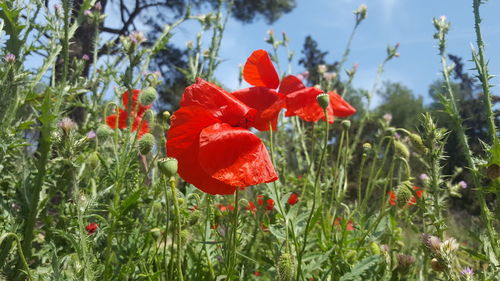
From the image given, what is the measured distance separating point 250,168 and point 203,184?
148 mm

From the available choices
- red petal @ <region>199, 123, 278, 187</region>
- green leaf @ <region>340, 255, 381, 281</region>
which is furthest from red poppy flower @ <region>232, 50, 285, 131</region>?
green leaf @ <region>340, 255, 381, 281</region>

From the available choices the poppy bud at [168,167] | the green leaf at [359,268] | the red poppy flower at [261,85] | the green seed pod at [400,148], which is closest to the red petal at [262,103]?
the red poppy flower at [261,85]

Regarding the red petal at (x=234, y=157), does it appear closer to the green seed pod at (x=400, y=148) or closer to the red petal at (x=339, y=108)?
the red petal at (x=339, y=108)

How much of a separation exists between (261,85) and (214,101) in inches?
13.5

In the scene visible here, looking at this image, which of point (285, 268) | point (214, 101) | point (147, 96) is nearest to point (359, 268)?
point (285, 268)

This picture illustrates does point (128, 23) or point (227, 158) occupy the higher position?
point (128, 23)

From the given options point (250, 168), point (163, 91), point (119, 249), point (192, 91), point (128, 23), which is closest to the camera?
point (250, 168)

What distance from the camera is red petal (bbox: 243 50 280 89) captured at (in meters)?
1.34

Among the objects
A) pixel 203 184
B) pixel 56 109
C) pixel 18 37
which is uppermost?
pixel 18 37

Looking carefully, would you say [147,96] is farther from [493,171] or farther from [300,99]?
[493,171]

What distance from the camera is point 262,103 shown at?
1.30 metres

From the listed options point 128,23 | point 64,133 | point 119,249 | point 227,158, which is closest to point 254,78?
point 227,158

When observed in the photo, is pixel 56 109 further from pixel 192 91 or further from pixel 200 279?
pixel 200 279

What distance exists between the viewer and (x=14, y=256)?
4.98 feet
